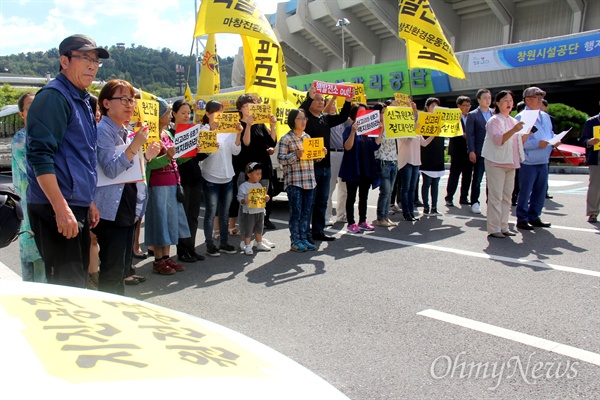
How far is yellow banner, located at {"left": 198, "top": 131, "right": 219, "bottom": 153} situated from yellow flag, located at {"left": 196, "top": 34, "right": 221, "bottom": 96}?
20.2 ft

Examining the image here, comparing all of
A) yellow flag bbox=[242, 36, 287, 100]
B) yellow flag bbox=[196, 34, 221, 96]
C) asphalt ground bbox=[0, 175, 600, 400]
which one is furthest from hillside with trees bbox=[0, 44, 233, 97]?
asphalt ground bbox=[0, 175, 600, 400]

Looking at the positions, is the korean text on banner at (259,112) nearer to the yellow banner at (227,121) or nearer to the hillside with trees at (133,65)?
the yellow banner at (227,121)

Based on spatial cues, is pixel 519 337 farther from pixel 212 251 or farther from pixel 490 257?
pixel 212 251

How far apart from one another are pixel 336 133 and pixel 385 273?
10.9 feet

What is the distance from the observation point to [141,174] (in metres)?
3.90

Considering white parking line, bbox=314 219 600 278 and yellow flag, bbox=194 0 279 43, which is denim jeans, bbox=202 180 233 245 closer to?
white parking line, bbox=314 219 600 278

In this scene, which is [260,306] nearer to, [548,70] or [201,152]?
[201,152]

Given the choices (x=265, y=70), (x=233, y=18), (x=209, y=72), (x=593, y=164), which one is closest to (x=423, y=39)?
(x=265, y=70)

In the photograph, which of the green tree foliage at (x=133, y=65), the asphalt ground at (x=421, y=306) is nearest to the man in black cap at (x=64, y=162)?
the asphalt ground at (x=421, y=306)

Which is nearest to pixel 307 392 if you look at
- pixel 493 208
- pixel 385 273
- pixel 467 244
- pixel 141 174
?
pixel 141 174

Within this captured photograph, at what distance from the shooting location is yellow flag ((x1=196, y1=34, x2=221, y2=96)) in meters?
12.5

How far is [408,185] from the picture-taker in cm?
834

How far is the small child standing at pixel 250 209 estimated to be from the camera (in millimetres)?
6578

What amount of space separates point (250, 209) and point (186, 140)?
1.23 metres
